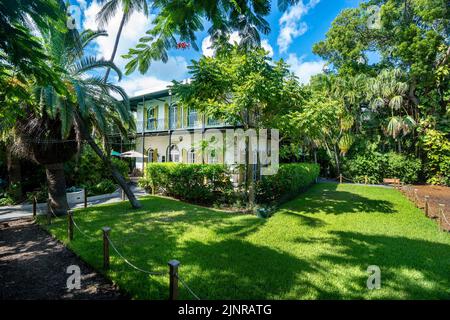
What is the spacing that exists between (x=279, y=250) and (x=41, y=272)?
4.97 metres

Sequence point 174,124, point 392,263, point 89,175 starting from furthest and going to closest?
point 174,124, point 89,175, point 392,263

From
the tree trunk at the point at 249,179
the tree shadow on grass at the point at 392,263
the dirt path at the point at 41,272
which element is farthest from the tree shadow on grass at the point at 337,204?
the dirt path at the point at 41,272

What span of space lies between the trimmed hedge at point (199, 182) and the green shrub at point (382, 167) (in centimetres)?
1201

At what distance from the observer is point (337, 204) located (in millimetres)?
10102

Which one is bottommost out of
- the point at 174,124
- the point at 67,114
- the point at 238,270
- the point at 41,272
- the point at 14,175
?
the point at 41,272

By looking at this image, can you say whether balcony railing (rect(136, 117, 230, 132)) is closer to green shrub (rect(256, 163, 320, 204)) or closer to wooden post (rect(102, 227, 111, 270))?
green shrub (rect(256, 163, 320, 204))

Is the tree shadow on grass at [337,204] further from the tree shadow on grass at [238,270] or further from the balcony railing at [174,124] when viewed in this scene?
the balcony railing at [174,124]

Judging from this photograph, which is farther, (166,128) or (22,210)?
(166,128)

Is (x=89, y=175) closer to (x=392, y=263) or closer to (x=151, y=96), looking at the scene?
(x=151, y=96)

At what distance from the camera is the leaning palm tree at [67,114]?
7.46 m

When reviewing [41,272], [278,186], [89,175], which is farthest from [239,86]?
[89,175]

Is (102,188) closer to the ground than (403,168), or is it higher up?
closer to the ground

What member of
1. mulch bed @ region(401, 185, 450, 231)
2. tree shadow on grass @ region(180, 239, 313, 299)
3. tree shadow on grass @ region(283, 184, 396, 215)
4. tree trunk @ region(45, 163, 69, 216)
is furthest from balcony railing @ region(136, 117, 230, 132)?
tree shadow on grass @ region(180, 239, 313, 299)

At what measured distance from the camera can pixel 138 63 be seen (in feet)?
14.2
